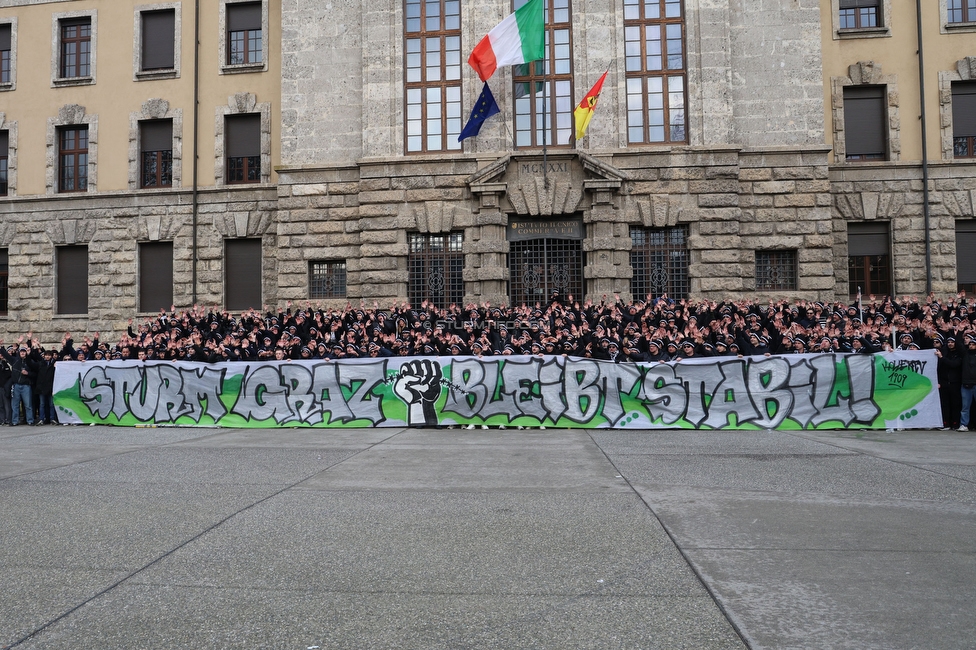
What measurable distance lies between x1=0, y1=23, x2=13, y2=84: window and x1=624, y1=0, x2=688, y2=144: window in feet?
75.1

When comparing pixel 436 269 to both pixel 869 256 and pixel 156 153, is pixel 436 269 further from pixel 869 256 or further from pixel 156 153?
pixel 869 256

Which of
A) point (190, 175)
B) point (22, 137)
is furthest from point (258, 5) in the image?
point (22, 137)

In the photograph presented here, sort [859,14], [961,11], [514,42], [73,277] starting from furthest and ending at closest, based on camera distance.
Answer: [73,277] → [859,14] → [961,11] → [514,42]

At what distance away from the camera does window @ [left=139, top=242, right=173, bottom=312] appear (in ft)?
84.4

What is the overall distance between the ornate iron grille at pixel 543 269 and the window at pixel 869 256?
9.06m

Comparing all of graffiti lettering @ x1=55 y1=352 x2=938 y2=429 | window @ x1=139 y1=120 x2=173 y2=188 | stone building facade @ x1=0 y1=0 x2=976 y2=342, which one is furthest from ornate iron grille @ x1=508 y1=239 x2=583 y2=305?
window @ x1=139 y1=120 x2=173 y2=188

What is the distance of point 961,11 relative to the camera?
23.1 m

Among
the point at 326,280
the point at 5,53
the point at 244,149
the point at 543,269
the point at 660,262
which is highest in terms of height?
the point at 5,53

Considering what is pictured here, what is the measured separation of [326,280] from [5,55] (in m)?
16.2

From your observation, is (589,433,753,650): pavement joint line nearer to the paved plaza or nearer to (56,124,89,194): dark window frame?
the paved plaza

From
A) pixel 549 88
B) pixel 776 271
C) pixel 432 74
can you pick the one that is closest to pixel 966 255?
pixel 776 271

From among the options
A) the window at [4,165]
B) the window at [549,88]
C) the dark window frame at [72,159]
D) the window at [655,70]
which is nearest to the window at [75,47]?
the dark window frame at [72,159]

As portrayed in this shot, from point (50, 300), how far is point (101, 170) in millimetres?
5113

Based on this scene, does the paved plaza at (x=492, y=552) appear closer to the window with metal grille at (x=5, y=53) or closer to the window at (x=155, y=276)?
the window at (x=155, y=276)
